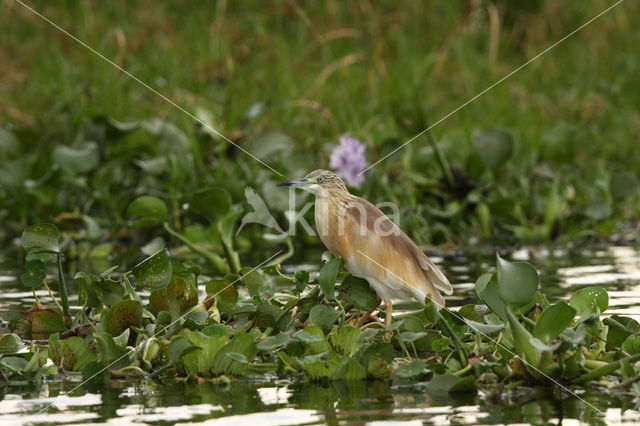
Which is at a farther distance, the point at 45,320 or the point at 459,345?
the point at 45,320

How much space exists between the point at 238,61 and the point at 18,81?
9.11 ft

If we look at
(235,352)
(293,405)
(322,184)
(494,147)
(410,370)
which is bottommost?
(293,405)

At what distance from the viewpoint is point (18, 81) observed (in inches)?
461

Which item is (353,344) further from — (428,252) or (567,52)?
(567,52)

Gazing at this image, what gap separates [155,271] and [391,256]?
109cm

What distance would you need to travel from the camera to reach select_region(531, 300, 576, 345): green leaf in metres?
4.42

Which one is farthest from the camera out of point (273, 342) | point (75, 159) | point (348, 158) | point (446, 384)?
point (75, 159)

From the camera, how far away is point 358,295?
16.8 ft

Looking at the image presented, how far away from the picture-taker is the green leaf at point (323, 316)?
198 inches

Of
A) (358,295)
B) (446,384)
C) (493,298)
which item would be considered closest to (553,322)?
(493,298)

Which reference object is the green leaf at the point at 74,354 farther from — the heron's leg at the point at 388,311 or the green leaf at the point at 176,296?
the heron's leg at the point at 388,311

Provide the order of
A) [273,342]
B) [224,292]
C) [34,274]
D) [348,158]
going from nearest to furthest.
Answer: [273,342] → [34,274] → [224,292] → [348,158]

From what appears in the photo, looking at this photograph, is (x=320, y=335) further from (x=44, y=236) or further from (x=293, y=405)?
(x=44, y=236)

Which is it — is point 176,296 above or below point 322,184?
below
